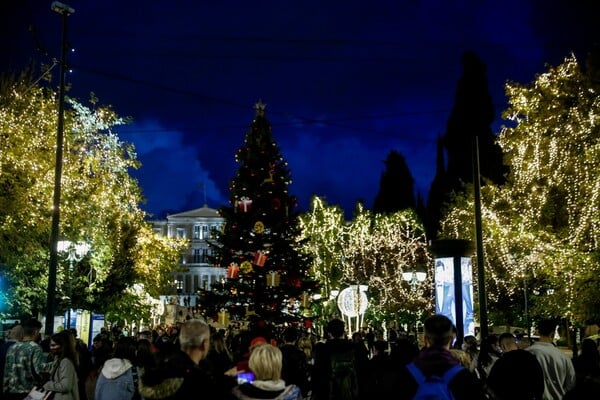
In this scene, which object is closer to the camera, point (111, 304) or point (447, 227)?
point (111, 304)

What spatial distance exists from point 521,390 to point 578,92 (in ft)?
71.8

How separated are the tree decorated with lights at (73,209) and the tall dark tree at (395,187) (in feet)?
123

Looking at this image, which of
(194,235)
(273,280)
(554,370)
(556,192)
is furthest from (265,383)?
(194,235)

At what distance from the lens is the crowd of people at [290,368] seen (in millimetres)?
5418

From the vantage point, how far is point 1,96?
26.3 meters

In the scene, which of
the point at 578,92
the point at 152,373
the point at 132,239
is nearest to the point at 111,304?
the point at 132,239

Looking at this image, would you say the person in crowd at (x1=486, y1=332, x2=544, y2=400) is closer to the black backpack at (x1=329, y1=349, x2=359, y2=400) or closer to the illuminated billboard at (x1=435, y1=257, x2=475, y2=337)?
the black backpack at (x1=329, y1=349, x2=359, y2=400)

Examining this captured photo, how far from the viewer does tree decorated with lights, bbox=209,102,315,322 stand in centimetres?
2781

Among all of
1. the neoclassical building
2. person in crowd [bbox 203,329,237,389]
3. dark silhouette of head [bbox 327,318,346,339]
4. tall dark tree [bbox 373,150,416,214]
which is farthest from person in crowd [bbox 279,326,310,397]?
the neoclassical building

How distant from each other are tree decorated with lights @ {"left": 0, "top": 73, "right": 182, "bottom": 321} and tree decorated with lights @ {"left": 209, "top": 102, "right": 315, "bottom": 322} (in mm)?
5998

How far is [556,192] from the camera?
2906 centimetres

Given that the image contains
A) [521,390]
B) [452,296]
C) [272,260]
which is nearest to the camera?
[521,390]

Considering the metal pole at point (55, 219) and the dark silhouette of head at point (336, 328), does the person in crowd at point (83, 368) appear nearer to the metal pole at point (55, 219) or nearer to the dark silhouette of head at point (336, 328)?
the dark silhouette of head at point (336, 328)

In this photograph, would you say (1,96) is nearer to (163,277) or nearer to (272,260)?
(272,260)
